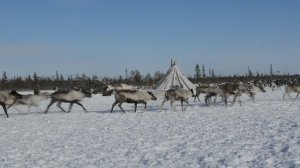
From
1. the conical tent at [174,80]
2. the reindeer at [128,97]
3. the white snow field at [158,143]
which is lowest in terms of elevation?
the white snow field at [158,143]

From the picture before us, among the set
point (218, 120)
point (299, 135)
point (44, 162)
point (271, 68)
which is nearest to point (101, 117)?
point (218, 120)

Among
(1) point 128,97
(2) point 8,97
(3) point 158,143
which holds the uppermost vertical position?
(2) point 8,97

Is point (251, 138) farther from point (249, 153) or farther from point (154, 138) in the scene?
point (154, 138)

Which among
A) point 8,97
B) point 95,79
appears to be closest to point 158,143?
point 8,97

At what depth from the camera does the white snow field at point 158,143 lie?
859cm

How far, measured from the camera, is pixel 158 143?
10664 mm

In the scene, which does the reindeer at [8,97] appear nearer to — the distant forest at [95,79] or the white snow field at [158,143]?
the white snow field at [158,143]

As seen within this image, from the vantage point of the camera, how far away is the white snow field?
8.59 metres

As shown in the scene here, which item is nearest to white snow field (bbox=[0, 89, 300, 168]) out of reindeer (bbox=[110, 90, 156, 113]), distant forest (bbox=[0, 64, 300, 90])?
reindeer (bbox=[110, 90, 156, 113])

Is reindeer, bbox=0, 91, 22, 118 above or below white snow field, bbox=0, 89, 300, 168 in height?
above

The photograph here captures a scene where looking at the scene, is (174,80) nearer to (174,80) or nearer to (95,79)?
(174,80)

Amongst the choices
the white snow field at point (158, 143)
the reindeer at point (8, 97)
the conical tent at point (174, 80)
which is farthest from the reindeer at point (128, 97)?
the conical tent at point (174, 80)

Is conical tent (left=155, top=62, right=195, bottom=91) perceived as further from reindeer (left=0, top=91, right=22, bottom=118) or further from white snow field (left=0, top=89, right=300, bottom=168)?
white snow field (left=0, top=89, right=300, bottom=168)

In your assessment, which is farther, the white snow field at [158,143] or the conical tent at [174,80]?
the conical tent at [174,80]
